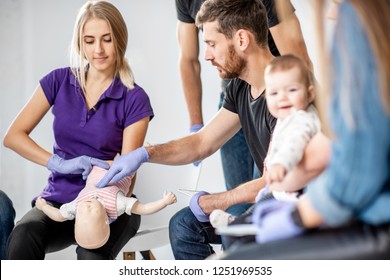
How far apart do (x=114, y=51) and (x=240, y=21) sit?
39 centimetres

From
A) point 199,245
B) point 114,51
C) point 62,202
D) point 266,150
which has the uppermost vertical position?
point 114,51

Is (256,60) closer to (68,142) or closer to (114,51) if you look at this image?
(114,51)

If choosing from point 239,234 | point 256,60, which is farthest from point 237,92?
point 239,234

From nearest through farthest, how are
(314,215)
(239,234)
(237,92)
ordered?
(314,215) → (239,234) → (237,92)

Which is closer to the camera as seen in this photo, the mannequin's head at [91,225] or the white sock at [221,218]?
the white sock at [221,218]

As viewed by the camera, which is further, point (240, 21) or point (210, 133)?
point (210, 133)

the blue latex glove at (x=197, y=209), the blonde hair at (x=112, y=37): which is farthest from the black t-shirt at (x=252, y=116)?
the blonde hair at (x=112, y=37)

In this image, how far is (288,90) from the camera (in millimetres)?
1483

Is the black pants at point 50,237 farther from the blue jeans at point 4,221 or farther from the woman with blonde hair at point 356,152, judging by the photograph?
the woman with blonde hair at point 356,152

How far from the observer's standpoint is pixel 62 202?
197 centimetres

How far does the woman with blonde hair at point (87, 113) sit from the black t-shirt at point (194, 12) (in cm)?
16

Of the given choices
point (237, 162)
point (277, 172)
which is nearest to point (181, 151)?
point (237, 162)

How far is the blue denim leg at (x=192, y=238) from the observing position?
6.29 ft

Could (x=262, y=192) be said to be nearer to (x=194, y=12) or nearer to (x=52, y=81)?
(x=194, y=12)
